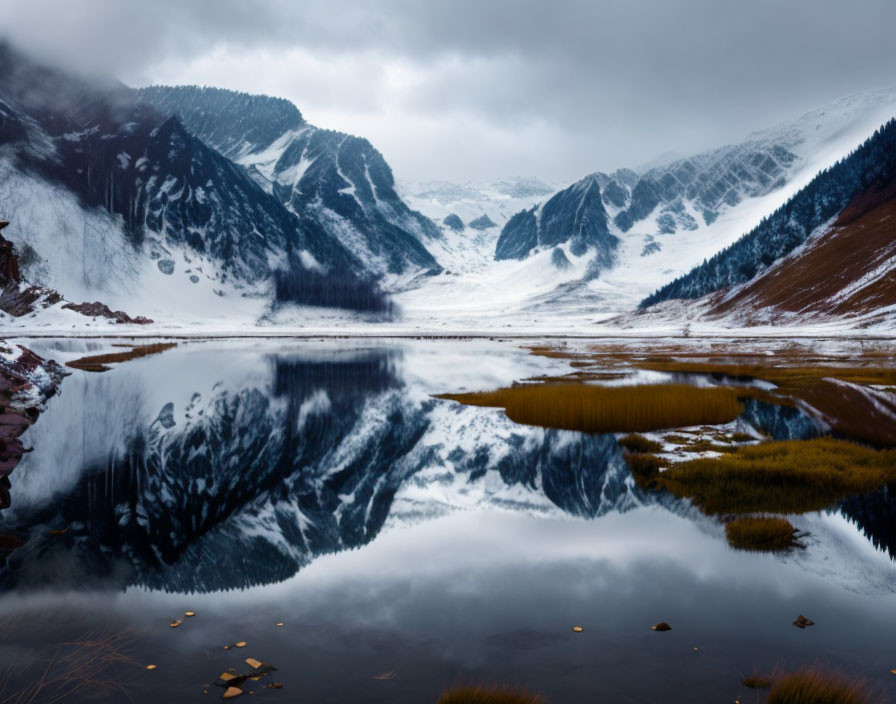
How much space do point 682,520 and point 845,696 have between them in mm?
8154

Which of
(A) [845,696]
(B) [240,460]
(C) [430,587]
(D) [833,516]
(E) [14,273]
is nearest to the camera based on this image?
(A) [845,696]

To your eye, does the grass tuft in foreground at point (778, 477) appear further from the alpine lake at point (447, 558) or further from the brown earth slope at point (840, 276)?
the brown earth slope at point (840, 276)

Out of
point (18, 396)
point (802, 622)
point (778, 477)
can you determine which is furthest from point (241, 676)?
point (18, 396)

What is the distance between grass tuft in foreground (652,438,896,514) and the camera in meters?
17.2

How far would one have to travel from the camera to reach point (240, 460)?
77.1 ft

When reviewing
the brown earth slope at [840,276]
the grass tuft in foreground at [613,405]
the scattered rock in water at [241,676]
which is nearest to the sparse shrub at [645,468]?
the grass tuft in foreground at [613,405]

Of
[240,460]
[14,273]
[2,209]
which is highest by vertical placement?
[2,209]

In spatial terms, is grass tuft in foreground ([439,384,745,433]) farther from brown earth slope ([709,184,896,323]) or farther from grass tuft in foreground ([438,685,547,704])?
brown earth slope ([709,184,896,323])

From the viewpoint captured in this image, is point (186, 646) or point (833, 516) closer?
point (186, 646)

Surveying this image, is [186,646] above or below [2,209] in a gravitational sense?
below

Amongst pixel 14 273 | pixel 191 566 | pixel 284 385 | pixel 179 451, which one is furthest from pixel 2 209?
pixel 191 566

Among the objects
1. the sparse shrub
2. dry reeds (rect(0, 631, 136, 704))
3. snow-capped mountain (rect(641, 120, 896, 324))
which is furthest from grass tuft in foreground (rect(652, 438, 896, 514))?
snow-capped mountain (rect(641, 120, 896, 324))

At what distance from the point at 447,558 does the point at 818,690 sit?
7.50 meters

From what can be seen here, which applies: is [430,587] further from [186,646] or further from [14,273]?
[14,273]
